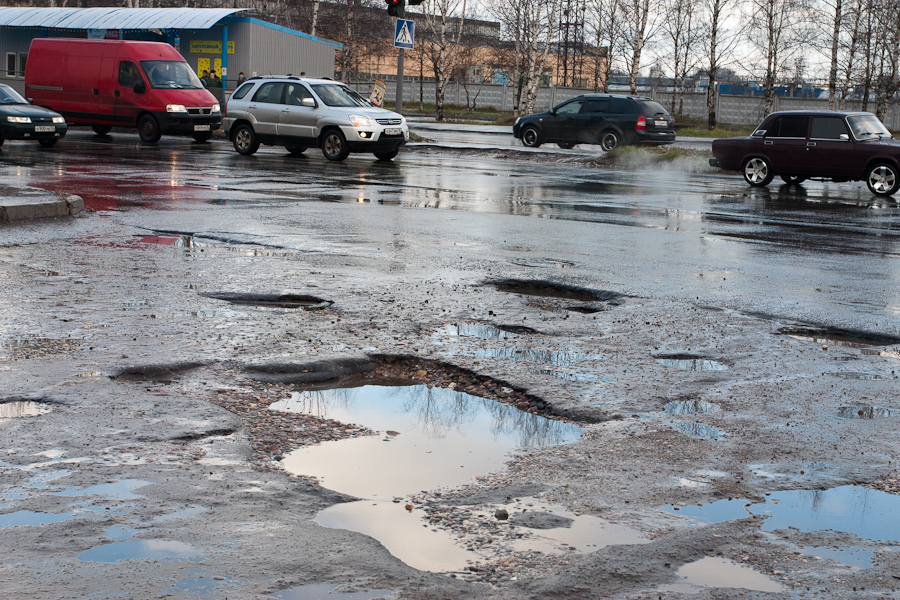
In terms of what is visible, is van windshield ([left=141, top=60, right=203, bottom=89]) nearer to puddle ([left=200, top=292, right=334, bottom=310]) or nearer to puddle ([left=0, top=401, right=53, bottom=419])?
puddle ([left=200, top=292, right=334, bottom=310])

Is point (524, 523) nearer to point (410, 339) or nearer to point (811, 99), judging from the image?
point (410, 339)

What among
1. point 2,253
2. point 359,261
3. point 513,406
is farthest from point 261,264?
point 513,406

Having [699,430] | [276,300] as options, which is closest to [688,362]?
[699,430]

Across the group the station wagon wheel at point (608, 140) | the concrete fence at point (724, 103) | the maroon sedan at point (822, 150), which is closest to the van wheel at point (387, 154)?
the maroon sedan at point (822, 150)

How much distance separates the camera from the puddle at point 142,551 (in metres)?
3.26

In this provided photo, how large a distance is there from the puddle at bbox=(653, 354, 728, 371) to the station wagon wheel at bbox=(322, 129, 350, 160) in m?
16.8

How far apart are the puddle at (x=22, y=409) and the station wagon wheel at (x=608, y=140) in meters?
25.8

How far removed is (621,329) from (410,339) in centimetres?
153

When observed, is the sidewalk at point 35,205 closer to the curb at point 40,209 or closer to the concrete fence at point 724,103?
the curb at point 40,209

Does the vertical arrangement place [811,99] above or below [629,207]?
above

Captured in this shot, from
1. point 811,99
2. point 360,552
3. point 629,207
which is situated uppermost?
point 811,99

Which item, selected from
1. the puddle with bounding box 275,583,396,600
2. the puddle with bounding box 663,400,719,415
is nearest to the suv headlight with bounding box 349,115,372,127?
the puddle with bounding box 663,400,719,415

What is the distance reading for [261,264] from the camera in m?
9.12

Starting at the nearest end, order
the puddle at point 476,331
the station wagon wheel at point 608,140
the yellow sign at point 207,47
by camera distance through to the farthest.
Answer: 1. the puddle at point 476,331
2. the station wagon wheel at point 608,140
3. the yellow sign at point 207,47
